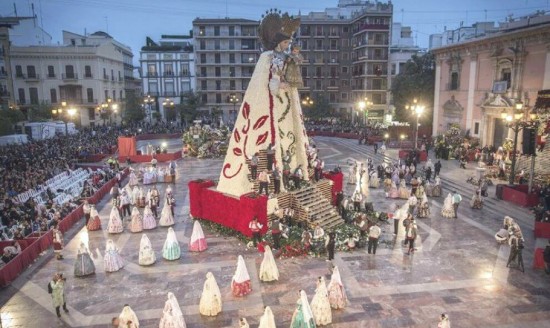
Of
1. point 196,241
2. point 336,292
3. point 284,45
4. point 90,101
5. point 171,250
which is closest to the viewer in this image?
point 336,292

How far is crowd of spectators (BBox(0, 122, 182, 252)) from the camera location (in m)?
17.3

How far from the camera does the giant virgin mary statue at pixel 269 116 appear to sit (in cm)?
1792

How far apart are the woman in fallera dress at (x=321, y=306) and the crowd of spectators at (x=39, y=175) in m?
11.9

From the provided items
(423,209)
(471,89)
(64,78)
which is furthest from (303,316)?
(64,78)

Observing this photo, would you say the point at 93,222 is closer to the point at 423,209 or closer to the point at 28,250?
the point at 28,250

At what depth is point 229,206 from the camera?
17.7 m

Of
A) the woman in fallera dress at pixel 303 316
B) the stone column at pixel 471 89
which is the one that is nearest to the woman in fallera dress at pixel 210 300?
the woman in fallera dress at pixel 303 316

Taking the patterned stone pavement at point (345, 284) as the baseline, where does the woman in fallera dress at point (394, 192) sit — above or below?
above

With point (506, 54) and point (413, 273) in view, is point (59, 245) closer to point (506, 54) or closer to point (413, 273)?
point (413, 273)

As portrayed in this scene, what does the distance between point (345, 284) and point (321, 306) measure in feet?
8.39

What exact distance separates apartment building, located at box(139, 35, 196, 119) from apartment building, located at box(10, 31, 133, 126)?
1081 centimetres

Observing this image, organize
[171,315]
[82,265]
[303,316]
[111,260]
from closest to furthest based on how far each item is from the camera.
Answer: [303,316]
[171,315]
[82,265]
[111,260]

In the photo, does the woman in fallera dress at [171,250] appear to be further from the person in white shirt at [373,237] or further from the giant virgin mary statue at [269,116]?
the person in white shirt at [373,237]

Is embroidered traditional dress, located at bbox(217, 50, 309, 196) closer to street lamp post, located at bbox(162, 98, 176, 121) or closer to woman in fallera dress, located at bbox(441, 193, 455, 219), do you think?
woman in fallera dress, located at bbox(441, 193, 455, 219)
